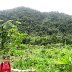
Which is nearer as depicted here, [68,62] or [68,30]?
[68,62]

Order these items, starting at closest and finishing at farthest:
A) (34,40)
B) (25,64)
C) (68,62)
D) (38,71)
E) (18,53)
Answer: (68,62), (38,71), (25,64), (18,53), (34,40)

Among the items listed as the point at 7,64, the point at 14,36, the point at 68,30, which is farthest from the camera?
the point at 68,30

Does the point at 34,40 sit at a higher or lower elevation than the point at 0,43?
lower

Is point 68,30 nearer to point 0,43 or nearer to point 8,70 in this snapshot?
point 0,43

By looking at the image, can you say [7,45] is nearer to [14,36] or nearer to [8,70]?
[14,36]

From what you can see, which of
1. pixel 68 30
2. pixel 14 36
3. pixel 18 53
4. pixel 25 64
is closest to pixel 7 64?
pixel 25 64

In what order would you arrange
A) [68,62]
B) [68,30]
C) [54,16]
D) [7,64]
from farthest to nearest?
[54,16] → [68,30] → [68,62] → [7,64]

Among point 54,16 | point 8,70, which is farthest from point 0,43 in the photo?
point 54,16

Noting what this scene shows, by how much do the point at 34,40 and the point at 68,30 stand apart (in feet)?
57.4

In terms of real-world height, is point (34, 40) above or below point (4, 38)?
below

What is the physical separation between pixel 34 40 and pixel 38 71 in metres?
28.0

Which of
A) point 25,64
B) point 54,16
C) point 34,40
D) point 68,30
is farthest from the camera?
point 54,16

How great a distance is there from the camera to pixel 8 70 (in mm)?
5020

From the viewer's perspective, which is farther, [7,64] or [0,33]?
[0,33]
